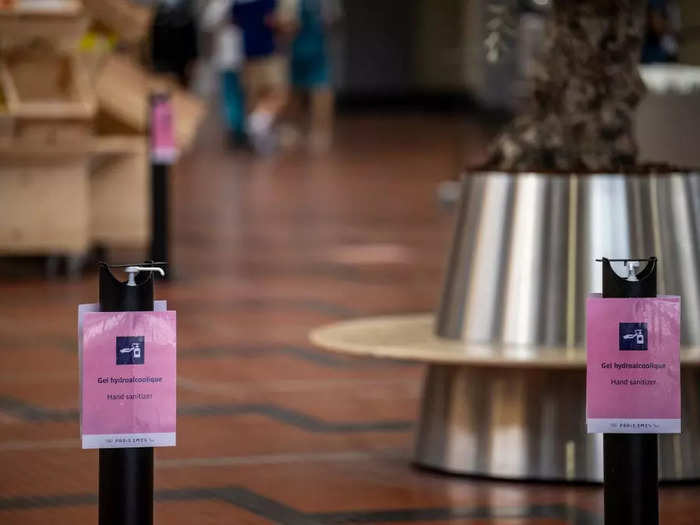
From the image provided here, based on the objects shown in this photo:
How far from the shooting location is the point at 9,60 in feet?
33.2

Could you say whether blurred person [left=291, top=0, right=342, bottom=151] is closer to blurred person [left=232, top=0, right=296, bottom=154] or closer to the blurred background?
blurred person [left=232, top=0, right=296, bottom=154]

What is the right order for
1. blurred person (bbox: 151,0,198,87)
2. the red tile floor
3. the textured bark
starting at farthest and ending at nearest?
blurred person (bbox: 151,0,198,87), the textured bark, the red tile floor

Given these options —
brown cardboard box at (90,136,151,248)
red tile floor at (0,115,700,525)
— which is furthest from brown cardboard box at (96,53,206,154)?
red tile floor at (0,115,700,525)

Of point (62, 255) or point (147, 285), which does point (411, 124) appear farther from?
point (147, 285)

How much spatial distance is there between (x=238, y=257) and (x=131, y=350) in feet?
27.0

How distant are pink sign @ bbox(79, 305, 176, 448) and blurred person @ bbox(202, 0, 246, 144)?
16.6 metres

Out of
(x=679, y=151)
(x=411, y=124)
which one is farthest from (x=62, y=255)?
(x=411, y=124)

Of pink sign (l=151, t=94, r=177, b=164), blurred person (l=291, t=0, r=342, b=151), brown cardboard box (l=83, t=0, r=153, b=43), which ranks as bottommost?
pink sign (l=151, t=94, r=177, b=164)

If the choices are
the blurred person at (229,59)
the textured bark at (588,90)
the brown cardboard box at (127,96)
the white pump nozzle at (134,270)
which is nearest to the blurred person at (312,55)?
the blurred person at (229,59)

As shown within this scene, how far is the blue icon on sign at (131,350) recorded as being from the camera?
11.8 ft

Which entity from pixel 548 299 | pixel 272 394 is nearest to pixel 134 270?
pixel 548 299

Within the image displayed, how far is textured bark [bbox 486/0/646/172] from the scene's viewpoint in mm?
5371

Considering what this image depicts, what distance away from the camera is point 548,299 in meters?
5.21

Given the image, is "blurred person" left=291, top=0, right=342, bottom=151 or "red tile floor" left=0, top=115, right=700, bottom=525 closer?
"red tile floor" left=0, top=115, right=700, bottom=525
